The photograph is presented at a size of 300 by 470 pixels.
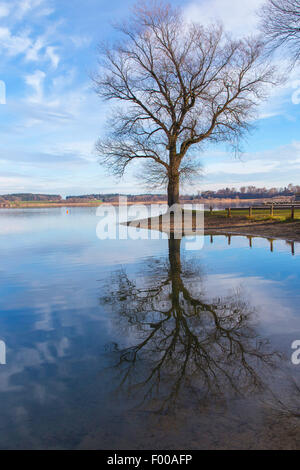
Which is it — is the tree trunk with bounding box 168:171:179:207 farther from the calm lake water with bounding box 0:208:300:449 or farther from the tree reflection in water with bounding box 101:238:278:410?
the tree reflection in water with bounding box 101:238:278:410

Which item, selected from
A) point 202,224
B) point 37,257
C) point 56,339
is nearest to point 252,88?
point 202,224

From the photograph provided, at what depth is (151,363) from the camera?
14.3ft

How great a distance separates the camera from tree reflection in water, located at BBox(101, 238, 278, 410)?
12.4 ft

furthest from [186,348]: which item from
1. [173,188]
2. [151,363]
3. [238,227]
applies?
[173,188]

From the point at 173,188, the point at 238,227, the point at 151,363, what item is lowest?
the point at 151,363

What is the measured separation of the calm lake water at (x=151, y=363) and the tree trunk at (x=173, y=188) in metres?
19.7

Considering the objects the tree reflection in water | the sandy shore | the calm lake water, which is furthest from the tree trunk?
the tree reflection in water

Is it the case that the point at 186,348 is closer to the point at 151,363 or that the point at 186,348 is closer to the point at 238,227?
the point at 151,363

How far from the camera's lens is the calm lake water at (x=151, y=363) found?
3119 millimetres

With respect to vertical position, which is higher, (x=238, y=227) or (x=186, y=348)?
(x=238, y=227)

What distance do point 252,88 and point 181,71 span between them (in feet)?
19.1

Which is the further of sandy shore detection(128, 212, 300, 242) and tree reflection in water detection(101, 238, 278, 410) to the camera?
sandy shore detection(128, 212, 300, 242)

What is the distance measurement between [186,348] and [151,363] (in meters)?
0.65

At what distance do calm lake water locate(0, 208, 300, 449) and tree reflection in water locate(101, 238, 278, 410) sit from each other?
0.02 meters
